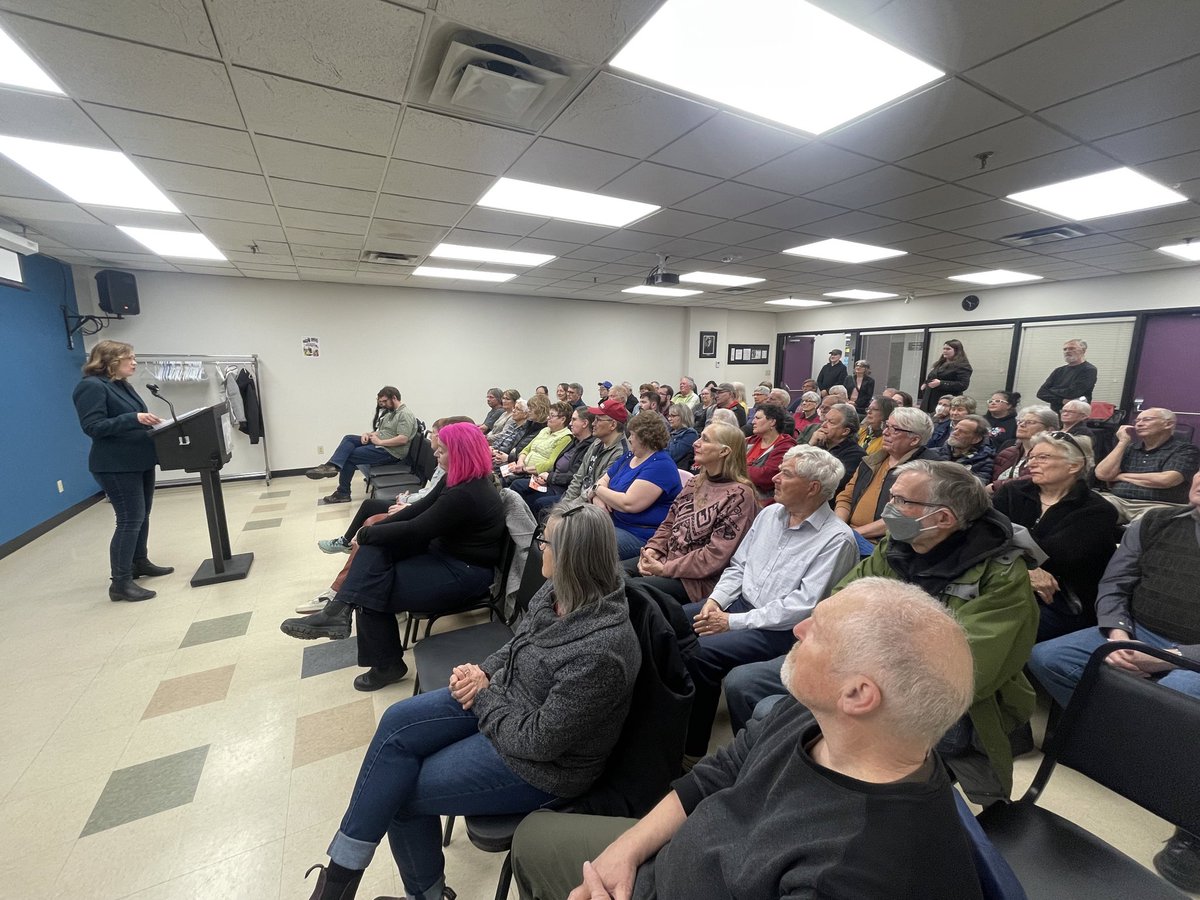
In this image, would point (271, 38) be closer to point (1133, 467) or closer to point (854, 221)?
point (854, 221)

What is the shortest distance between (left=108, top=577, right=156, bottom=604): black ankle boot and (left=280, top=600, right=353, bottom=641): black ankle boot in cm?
163

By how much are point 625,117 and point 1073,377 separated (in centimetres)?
660

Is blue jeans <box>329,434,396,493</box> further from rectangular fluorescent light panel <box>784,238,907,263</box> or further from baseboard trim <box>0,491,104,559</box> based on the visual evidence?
rectangular fluorescent light panel <box>784,238,907,263</box>

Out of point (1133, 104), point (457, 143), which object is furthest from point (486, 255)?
point (1133, 104)

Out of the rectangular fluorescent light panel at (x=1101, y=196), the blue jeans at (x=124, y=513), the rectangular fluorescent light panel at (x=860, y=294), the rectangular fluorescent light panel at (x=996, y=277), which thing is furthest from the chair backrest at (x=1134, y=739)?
the rectangular fluorescent light panel at (x=860, y=294)

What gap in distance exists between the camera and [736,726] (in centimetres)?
169

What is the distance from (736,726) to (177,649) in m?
2.99

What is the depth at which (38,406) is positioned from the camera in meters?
4.60

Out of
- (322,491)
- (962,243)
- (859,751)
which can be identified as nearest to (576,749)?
(859,751)

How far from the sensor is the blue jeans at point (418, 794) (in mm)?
1216

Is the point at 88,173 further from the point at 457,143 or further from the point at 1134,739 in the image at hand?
the point at 1134,739

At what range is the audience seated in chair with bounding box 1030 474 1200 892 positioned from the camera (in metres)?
1.74

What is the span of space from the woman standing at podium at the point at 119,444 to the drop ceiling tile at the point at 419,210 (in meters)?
1.94

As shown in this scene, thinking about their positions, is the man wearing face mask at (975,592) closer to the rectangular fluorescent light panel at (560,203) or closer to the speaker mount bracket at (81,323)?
the rectangular fluorescent light panel at (560,203)
